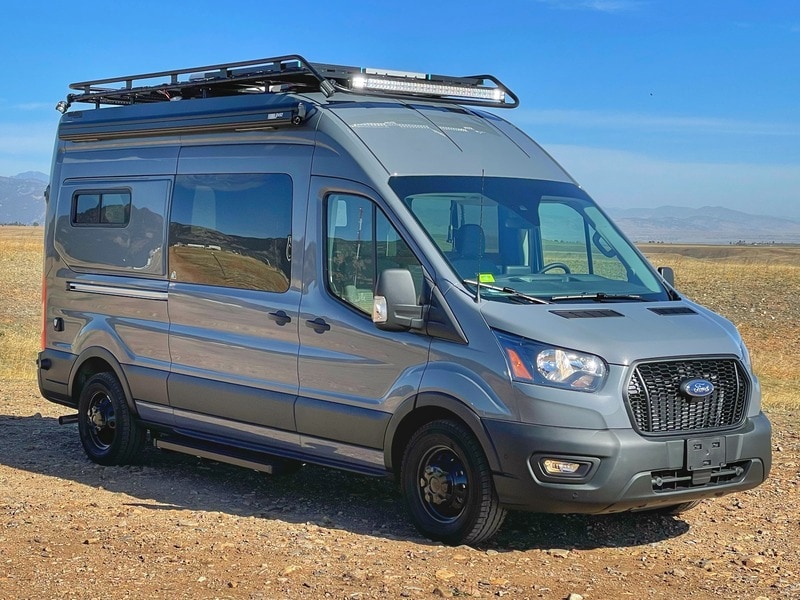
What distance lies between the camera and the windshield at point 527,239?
746 centimetres

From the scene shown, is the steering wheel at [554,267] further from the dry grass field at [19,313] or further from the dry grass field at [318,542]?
the dry grass field at [19,313]

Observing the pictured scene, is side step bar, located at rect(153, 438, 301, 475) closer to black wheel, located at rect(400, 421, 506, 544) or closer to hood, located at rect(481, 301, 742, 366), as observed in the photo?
black wheel, located at rect(400, 421, 506, 544)

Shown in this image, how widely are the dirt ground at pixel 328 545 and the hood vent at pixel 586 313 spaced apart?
1.43 metres

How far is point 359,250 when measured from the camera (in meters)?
7.75

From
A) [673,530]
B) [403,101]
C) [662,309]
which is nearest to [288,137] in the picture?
[403,101]

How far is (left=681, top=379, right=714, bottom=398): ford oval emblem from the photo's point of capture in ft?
22.6

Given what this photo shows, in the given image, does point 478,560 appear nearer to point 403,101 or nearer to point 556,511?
point 556,511

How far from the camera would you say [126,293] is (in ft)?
31.8

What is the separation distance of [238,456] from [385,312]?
2.06 meters

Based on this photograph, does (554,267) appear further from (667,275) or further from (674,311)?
(667,275)

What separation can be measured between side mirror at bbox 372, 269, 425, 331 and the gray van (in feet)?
0.04

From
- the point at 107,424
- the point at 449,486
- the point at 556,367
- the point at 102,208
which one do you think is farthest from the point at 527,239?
the point at 107,424

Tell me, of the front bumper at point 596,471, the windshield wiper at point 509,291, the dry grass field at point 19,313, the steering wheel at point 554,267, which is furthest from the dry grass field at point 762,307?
the dry grass field at point 19,313

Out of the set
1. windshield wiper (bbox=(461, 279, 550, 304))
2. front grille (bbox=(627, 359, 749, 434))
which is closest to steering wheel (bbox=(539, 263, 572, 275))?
windshield wiper (bbox=(461, 279, 550, 304))
